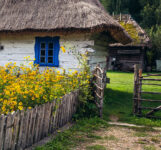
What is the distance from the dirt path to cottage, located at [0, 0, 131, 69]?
3.42m

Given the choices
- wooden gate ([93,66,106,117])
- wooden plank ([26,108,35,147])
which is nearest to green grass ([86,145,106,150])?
wooden plank ([26,108,35,147])

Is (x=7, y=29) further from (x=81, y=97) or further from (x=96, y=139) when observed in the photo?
(x=96, y=139)

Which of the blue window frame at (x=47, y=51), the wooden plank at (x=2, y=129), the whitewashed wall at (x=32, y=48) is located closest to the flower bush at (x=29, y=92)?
the wooden plank at (x=2, y=129)

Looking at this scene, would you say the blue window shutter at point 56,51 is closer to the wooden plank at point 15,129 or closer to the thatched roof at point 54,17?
the thatched roof at point 54,17

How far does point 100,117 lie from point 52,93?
1850 mm

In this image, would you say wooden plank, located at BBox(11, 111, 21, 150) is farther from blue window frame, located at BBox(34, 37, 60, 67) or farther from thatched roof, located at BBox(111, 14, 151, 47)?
thatched roof, located at BBox(111, 14, 151, 47)

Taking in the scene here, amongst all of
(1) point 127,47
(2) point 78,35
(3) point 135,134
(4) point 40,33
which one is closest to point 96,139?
(3) point 135,134

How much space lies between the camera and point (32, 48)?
850cm

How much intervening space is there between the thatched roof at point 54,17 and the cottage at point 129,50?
10.1 meters

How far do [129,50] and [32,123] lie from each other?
701 inches

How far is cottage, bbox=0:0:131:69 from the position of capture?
7.55m

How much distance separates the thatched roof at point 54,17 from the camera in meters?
7.39

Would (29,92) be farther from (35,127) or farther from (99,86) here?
(99,86)

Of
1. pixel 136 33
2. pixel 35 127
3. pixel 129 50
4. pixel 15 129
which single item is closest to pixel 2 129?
pixel 15 129
